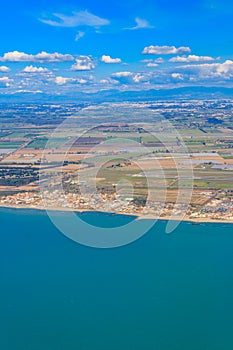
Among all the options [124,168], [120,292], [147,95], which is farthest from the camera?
[147,95]

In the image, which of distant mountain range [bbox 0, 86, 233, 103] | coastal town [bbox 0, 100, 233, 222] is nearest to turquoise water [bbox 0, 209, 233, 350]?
coastal town [bbox 0, 100, 233, 222]

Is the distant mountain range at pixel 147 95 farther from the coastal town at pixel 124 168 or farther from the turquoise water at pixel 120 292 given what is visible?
the turquoise water at pixel 120 292

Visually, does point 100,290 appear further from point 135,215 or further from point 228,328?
point 135,215

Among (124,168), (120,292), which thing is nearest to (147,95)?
(124,168)

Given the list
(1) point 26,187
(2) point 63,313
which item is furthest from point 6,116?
(2) point 63,313

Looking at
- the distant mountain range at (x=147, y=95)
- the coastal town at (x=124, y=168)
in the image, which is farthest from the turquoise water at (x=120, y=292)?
the distant mountain range at (x=147, y=95)

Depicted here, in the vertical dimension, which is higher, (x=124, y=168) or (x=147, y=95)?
(x=147, y=95)

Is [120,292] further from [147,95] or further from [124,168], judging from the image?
[147,95]

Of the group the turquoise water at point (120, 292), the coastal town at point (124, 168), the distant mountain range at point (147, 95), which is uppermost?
the distant mountain range at point (147, 95)
